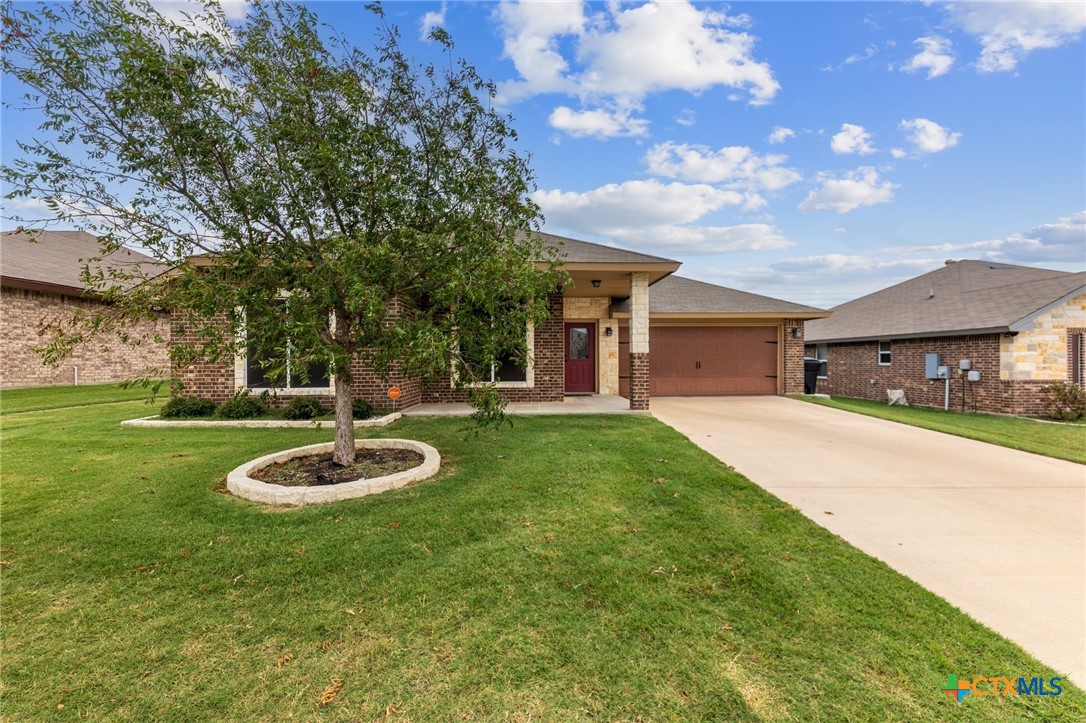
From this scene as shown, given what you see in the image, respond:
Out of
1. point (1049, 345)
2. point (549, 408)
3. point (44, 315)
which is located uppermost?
point (44, 315)

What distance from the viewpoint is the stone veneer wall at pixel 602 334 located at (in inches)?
510

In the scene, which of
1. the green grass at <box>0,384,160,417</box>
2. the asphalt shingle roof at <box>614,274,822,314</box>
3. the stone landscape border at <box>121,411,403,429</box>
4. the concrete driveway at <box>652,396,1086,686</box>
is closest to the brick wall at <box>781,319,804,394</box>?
the asphalt shingle roof at <box>614,274,822,314</box>

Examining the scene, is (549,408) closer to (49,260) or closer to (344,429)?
(344,429)

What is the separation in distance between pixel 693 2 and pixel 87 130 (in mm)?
8936

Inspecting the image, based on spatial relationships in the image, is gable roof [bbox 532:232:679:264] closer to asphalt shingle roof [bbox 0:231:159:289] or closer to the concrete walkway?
the concrete walkway

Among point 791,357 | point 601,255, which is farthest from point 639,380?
point 791,357

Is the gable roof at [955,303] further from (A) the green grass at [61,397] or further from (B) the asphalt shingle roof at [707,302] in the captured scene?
(A) the green grass at [61,397]

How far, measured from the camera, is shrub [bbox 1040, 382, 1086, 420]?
10695 millimetres

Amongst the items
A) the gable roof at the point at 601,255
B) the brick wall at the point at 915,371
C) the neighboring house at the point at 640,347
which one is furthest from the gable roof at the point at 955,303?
the gable roof at the point at 601,255

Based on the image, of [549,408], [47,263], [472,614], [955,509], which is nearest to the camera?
[472,614]

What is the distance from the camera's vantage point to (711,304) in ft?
45.4

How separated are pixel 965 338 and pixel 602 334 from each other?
1027cm

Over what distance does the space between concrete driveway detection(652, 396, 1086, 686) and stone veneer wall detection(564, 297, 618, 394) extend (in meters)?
4.97

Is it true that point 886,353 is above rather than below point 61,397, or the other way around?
above
